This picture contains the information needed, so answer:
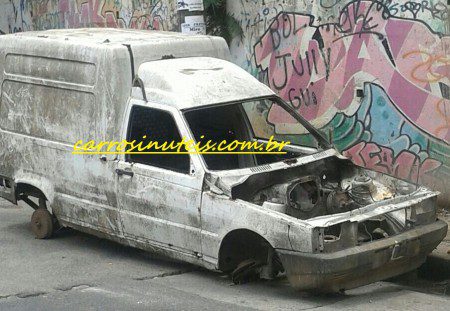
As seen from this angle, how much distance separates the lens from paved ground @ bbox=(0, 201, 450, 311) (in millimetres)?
7285

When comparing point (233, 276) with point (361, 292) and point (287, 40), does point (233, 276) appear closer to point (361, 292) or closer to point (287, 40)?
point (361, 292)

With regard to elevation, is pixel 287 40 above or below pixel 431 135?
above

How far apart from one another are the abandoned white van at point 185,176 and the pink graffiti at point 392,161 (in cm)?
216

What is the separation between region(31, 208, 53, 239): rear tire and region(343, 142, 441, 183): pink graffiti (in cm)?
415

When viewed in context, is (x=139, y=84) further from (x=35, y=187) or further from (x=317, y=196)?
(x=317, y=196)

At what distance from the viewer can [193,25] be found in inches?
401

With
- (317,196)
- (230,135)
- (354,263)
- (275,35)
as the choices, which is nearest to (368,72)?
(275,35)

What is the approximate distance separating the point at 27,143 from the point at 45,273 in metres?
1.80

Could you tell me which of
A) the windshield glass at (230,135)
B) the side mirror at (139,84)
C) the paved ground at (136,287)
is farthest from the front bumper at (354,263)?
the side mirror at (139,84)

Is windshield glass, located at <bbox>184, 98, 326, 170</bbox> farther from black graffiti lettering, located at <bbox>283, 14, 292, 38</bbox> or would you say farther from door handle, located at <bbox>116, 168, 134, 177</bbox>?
black graffiti lettering, located at <bbox>283, 14, 292, 38</bbox>

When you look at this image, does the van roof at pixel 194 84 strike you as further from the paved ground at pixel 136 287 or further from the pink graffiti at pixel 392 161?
the pink graffiti at pixel 392 161

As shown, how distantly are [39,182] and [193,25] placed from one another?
2656 millimetres

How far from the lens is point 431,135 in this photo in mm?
10344

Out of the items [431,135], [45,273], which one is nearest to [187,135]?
[45,273]
